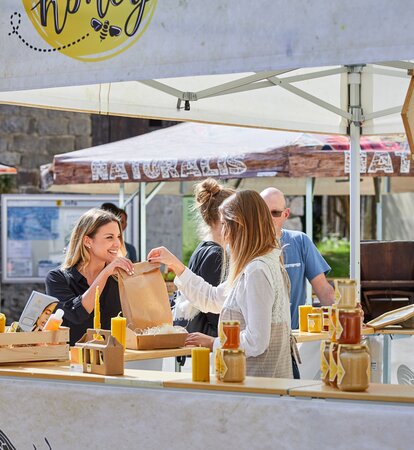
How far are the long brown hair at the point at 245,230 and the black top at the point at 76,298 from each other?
1.07m

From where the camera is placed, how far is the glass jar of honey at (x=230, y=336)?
11.2 feet

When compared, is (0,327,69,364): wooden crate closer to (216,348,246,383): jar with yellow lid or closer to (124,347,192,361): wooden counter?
(124,347,192,361): wooden counter

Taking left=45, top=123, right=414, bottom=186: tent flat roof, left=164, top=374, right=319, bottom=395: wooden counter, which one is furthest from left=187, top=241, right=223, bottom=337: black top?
left=45, top=123, right=414, bottom=186: tent flat roof

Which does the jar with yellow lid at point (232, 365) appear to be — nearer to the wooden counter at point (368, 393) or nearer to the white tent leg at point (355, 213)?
the wooden counter at point (368, 393)

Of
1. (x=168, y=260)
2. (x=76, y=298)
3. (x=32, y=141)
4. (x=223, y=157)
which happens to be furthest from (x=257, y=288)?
(x=32, y=141)

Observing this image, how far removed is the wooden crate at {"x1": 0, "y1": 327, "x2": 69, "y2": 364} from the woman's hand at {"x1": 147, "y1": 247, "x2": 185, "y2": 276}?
0.66 m

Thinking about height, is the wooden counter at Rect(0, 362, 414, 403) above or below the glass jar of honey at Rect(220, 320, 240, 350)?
below

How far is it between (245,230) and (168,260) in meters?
0.82

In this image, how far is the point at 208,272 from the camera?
16.7 ft

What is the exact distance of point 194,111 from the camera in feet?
20.5

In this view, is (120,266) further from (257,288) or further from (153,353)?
(257,288)

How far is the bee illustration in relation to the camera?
3.49m

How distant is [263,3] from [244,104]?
3337 millimetres

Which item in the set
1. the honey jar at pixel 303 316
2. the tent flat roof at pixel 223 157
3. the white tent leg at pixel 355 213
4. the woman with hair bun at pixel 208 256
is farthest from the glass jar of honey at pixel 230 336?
the tent flat roof at pixel 223 157
